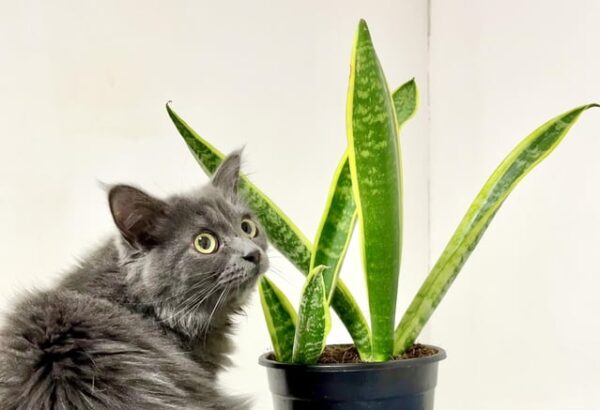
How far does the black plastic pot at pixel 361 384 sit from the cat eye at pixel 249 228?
226 millimetres

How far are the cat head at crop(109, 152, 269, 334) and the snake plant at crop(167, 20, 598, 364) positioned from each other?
0.09m

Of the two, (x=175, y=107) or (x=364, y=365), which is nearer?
(x=364, y=365)

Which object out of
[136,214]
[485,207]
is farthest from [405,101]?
A: [136,214]

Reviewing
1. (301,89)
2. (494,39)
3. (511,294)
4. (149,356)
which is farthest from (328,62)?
(149,356)

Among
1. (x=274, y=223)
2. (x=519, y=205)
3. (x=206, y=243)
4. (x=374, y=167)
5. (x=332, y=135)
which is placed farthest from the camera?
(x=332, y=135)

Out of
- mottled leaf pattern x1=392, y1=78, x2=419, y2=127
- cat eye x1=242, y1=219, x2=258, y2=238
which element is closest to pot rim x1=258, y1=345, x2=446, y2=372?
cat eye x1=242, y1=219, x2=258, y2=238

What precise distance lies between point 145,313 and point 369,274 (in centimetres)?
34

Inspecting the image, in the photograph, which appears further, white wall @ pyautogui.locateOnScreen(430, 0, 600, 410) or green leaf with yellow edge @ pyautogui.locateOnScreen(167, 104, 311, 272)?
white wall @ pyautogui.locateOnScreen(430, 0, 600, 410)

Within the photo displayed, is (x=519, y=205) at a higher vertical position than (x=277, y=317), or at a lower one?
higher

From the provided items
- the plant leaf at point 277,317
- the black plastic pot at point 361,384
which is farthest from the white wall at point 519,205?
the plant leaf at point 277,317

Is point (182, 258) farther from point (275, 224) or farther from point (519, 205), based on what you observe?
point (519, 205)

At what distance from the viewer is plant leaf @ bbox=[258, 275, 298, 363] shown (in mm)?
1049

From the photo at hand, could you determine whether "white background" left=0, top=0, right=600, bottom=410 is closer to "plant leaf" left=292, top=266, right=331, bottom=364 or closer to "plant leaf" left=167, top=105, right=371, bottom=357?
"plant leaf" left=167, top=105, right=371, bottom=357

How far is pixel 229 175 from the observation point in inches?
43.4
